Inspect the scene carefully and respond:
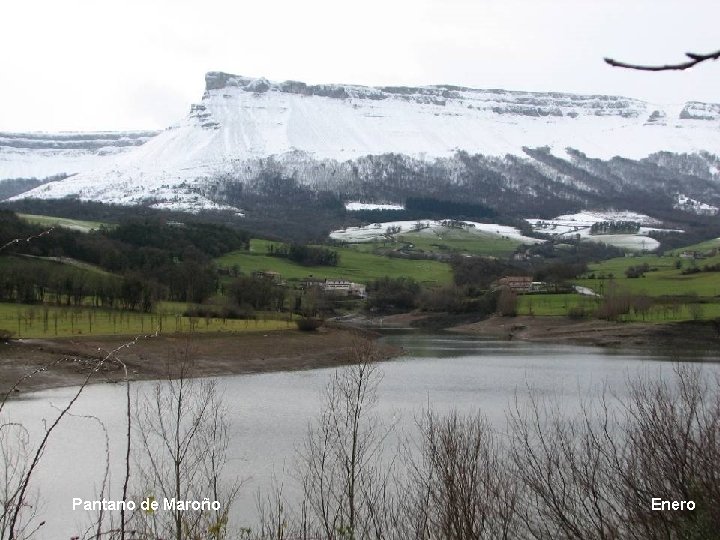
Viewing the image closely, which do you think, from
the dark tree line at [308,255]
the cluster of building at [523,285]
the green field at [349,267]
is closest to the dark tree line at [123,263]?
the green field at [349,267]

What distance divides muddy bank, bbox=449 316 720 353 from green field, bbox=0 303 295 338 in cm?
2454

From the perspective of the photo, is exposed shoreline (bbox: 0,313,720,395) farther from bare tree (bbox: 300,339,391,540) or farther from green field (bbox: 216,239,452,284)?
green field (bbox: 216,239,452,284)

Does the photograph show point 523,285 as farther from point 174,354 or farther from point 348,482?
point 348,482

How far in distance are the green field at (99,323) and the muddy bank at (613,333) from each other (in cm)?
2454

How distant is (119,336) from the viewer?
5041 cm

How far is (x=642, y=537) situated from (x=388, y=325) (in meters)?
82.7

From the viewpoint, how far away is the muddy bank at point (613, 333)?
67.4 metres

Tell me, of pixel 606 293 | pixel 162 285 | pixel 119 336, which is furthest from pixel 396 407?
pixel 606 293

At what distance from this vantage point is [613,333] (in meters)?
71.8

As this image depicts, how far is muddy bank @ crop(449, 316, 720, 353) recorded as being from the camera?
6736cm

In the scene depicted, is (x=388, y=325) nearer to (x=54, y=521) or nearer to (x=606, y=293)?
(x=606, y=293)

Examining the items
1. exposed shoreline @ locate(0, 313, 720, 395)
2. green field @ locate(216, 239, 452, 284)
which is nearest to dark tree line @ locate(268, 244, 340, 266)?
green field @ locate(216, 239, 452, 284)

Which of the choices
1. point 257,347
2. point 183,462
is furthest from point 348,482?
point 257,347

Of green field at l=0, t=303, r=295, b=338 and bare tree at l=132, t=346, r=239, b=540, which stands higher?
bare tree at l=132, t=346, r=239, b=540
